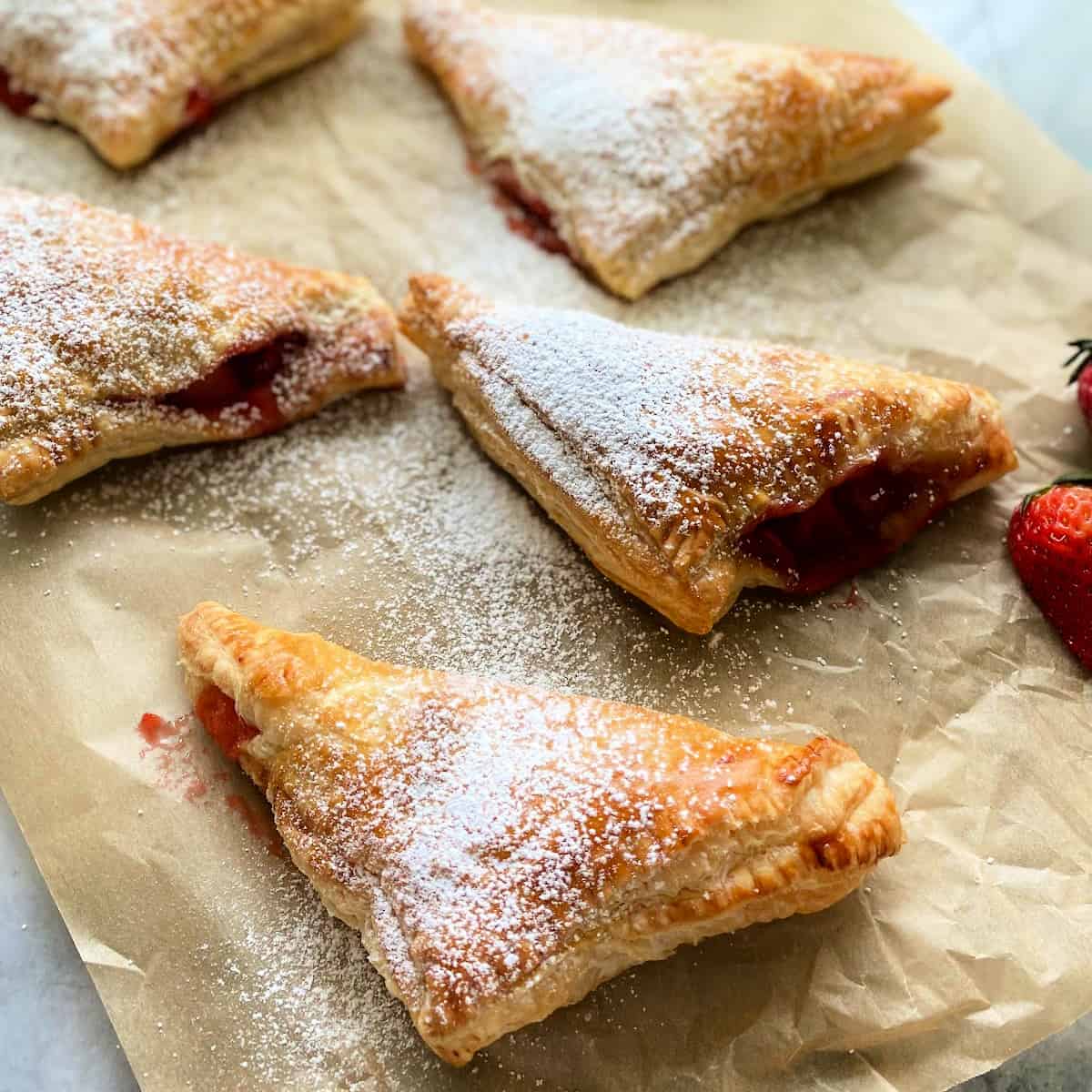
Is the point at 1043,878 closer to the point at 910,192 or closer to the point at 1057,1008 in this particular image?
the point at 1057,1008

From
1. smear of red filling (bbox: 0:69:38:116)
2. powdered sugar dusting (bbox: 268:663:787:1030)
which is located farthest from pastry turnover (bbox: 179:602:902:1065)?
smear of red filling (bbox: 0:69:38:116)

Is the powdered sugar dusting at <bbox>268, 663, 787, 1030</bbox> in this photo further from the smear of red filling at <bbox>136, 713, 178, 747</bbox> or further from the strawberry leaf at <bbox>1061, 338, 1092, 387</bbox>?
the strawberry leaf at <bbox>1061, 338, 1092, 387</bbox>

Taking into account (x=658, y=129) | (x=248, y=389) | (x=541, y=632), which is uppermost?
(x=658, y=129)

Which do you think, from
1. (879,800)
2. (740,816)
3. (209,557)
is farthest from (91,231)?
(879,800)

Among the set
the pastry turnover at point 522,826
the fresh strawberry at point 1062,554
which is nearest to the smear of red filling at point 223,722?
the pastry turnover at point 522,826

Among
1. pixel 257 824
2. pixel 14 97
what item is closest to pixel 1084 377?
pixel 257 824

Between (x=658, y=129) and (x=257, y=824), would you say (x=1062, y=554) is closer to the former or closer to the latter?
(x=658, y=129)

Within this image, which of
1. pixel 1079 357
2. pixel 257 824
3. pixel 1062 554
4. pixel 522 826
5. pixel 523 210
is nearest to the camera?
pixel 522 826

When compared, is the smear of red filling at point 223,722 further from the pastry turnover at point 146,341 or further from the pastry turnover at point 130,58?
the pastry turnover at point 130,58
